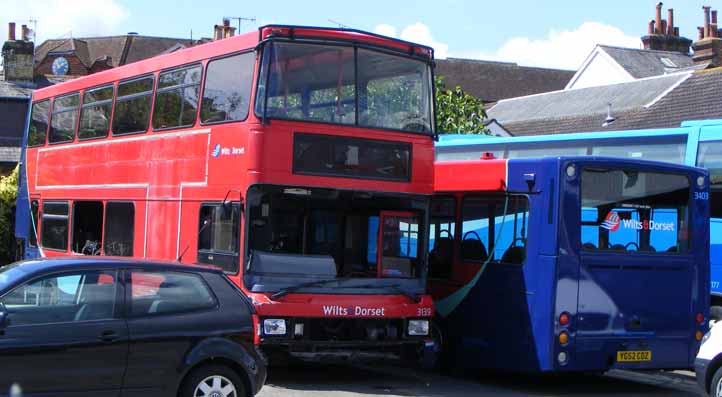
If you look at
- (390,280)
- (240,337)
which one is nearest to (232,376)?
(240,337)

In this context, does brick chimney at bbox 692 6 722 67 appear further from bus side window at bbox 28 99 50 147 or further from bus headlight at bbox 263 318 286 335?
bus headlight at bbox 263 318 286 335

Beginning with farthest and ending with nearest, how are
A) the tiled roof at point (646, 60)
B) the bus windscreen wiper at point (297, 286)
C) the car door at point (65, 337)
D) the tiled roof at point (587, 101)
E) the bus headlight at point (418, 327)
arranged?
1. the tiled roof at point (646, 60)
2. the tiled roof at point (587, 101)
3. the bus headlight at point (418, 327)
4. the bus windscreen wiper at point (297, 286)
5. the car door at point (65, 337)

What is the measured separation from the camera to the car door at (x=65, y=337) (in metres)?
8.51

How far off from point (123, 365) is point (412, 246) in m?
4.98

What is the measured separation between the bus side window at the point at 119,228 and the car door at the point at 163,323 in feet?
18.7

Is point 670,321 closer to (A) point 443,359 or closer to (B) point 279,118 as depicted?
(A) point 443,359

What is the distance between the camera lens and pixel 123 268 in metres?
9.30

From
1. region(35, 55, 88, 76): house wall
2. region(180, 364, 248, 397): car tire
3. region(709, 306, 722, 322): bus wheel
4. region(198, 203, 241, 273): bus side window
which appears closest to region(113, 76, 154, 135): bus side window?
region(198, 203, 241, 273): bus side window

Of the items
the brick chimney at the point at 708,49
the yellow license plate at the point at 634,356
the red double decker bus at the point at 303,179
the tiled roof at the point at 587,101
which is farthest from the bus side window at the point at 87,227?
the brick chimney at the point at 708,49

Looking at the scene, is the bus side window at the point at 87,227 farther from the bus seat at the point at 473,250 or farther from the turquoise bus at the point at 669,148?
the turquoise bus at the point at 669,148

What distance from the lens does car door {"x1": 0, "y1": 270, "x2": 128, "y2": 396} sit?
8.51m

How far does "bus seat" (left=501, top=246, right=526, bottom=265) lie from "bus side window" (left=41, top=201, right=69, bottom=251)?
8333 mm

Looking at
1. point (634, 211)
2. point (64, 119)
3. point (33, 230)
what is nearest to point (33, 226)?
point (33, 230)

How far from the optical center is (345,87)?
12742 millimetres
